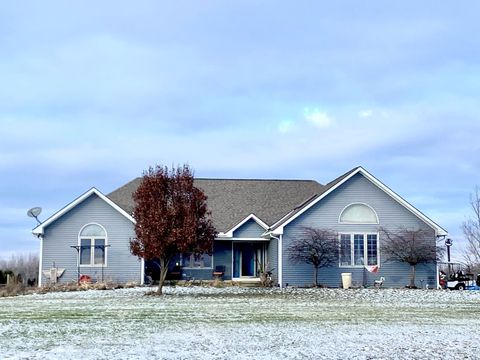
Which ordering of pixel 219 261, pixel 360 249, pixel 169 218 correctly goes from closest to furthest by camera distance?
pixel 169 218 < pixel 360 249 < pixel 219 261

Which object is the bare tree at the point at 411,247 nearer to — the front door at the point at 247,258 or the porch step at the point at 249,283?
the porch step at the point at 249,283

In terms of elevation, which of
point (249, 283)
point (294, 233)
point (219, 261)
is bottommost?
point (249, 283)

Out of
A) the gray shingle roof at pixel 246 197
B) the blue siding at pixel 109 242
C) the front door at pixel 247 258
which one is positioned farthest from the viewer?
the gray shingle roof at pixel 246 197

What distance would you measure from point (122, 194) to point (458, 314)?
22791 mm

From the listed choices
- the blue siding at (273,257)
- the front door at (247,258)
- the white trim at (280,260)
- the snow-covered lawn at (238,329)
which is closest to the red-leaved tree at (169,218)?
the snow-covered lawn at (238,329)

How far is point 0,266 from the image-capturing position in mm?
40500

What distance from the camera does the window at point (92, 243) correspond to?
31.7 m

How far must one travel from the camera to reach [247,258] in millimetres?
34969

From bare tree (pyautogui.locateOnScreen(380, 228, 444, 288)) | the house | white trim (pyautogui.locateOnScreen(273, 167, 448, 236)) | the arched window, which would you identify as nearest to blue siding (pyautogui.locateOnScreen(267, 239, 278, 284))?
the house

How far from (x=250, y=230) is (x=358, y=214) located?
5.56m

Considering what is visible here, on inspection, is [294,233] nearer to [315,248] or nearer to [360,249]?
[315,248]

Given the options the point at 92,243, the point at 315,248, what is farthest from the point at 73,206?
the point at 315,248

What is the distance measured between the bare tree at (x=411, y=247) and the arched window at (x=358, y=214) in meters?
0.73

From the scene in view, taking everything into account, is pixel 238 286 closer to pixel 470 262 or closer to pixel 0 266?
pixel 0 266
